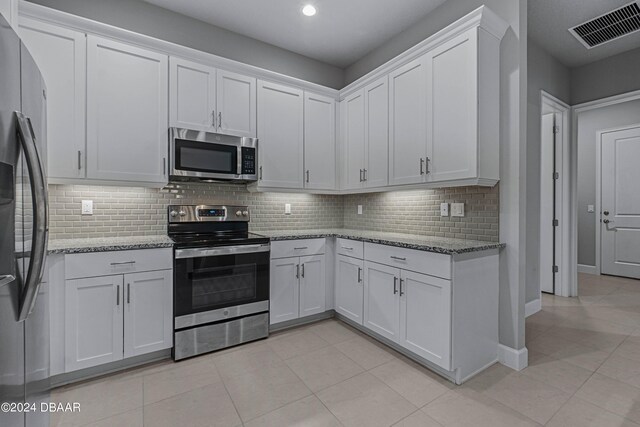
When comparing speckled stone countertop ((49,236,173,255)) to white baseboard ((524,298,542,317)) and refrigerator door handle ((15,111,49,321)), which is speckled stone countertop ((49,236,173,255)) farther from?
white baseboard ((524,298,542,317))

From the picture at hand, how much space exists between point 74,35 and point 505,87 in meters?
3.13

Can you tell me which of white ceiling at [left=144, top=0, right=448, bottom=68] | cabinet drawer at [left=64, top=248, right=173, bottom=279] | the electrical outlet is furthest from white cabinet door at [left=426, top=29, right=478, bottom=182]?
the electrical outlet

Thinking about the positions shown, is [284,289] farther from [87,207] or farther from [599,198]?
[599,198]

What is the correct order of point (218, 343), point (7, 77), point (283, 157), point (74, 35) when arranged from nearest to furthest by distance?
point (7, 77)
point (74, 35)
point (218, 343)
point (283, 157)

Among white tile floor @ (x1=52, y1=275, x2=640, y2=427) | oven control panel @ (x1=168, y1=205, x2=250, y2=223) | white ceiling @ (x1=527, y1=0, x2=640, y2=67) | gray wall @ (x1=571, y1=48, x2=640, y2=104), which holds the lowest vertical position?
white tile floor @ (x1=52, y1=275, x2=640, y2=427)

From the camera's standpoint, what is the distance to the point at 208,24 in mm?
3012

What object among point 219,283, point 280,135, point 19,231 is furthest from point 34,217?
point 280,135

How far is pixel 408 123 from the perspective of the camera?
2.67 metres

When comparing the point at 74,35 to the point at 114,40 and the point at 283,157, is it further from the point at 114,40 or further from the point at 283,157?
the point at 283,157

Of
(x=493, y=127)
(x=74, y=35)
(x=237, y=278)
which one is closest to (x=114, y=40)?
(x=74, y=35)

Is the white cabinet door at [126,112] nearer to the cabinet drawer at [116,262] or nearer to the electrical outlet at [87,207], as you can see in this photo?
the electrical outlet at [87,207]

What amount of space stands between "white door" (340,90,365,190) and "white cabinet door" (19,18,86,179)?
2.33 meters

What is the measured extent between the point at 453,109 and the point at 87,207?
2.94m

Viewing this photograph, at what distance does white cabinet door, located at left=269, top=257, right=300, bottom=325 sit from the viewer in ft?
9.22
